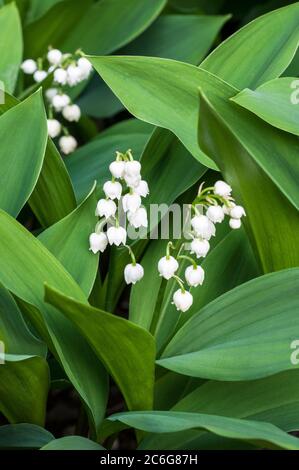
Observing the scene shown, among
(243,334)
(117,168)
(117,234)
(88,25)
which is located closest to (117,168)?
(117,168)

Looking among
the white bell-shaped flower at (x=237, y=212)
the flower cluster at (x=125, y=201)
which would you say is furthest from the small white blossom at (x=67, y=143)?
the white bell-shaped flower at (x=237, y=212)

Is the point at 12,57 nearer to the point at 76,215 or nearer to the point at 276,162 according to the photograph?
the point at 76,215

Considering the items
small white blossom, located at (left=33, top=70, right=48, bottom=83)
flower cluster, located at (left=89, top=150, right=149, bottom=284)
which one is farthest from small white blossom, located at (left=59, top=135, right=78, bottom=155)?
flower cluster, located at (left=89, top=150, right=149, bottom=284)

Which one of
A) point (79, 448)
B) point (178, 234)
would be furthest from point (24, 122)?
point (79, 448)

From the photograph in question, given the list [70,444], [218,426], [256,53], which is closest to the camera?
[218,426]

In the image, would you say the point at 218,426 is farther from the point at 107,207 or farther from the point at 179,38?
the point at 179,38

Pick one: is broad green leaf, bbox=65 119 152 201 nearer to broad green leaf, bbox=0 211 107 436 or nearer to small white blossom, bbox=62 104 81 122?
small white blossom, bbox=62 104 81 122

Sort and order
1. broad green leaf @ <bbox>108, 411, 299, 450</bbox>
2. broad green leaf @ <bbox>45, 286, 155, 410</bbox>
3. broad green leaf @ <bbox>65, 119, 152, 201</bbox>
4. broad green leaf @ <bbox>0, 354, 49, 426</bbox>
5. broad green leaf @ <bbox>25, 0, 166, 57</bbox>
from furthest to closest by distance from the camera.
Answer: broad green leaf @ <bbox>25, 0, 166, 57</bbox>
broad green leaf @ <bbox>65, 119, 152, 201</bbox>
broad green leaf @ <bbox>0, 354, 49, 426</bbox>
broad green leaf @ <bbox>45, 286, 155, 410</bbox>
broad green leaf @ <bbox>108, 411, 299, 450</bbox>
